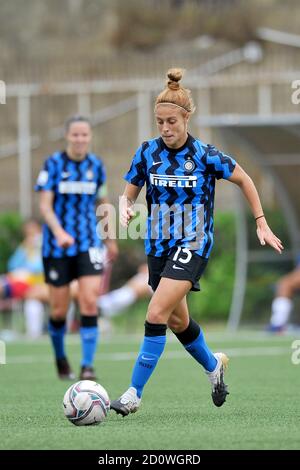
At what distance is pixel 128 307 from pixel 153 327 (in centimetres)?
1059

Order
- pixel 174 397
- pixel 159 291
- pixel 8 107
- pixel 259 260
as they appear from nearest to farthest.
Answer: pixel 159 291 < pixel 174 397 < pixel 259 260 < pixel 8 107

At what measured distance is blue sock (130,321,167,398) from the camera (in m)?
6.80

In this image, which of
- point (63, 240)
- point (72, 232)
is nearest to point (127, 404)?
point (63, 240)

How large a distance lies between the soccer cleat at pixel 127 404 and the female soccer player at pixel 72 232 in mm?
2893

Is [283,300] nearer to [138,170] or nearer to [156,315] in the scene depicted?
[138,170]

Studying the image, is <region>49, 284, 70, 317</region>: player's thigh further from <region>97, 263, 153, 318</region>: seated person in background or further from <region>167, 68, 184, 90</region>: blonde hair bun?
<region>97, 263, 153, 318</region>: seated person in background

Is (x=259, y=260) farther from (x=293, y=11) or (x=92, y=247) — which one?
(x=293, y=11)

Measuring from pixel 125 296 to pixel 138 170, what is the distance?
9.84m

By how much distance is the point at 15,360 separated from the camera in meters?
12.2

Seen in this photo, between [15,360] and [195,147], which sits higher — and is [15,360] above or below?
below

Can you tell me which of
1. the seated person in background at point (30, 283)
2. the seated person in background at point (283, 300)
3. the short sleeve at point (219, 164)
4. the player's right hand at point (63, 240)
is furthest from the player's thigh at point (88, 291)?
the seated person in background at point (30, 283)

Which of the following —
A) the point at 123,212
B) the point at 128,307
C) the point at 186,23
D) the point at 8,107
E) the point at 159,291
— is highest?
the point at 186,23

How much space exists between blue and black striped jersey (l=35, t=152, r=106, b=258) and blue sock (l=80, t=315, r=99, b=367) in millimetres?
560

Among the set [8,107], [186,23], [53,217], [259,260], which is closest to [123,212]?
[53,217]
